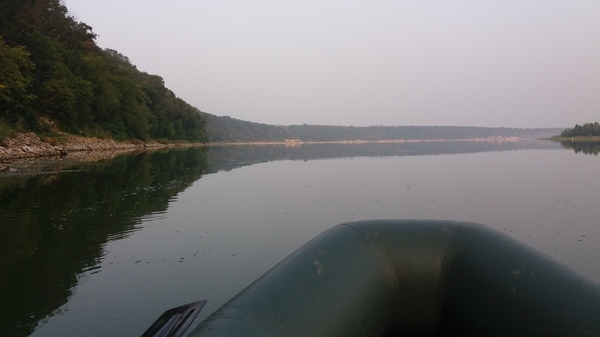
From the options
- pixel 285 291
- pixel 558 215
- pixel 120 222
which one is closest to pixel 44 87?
pixel 120 222

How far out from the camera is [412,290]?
3432mm

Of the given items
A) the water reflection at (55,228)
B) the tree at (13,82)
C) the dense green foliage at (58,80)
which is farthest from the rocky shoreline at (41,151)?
the water reflection at (55,228)

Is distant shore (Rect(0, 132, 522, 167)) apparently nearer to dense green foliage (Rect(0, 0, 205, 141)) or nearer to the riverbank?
the riverbank

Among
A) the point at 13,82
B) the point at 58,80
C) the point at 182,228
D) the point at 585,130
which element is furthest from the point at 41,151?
the point at 585,130

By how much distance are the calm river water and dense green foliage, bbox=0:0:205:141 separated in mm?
25284

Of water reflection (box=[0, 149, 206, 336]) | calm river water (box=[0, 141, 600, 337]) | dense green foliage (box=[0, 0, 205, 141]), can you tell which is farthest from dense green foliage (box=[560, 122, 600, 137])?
water reflection (box=[0, 149, 206, 336])

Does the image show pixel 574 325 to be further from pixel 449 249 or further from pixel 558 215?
pixel 558 215

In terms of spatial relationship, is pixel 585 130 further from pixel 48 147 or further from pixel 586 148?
pixel 48 147

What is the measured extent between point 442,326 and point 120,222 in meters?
9.14

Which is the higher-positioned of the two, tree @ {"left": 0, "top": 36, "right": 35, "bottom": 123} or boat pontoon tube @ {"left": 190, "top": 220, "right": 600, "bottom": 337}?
tree @ {"left": 0, "top": 36, "right": 35, "bottom": 123}

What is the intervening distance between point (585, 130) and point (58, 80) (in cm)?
13755

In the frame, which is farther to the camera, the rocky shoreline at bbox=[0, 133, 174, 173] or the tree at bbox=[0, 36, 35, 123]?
the tree at bbox=[0, 36, 35, 123]

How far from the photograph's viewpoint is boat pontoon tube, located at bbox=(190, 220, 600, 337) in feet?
8.23

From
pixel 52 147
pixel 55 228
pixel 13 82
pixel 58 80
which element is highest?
pixel 58 80
